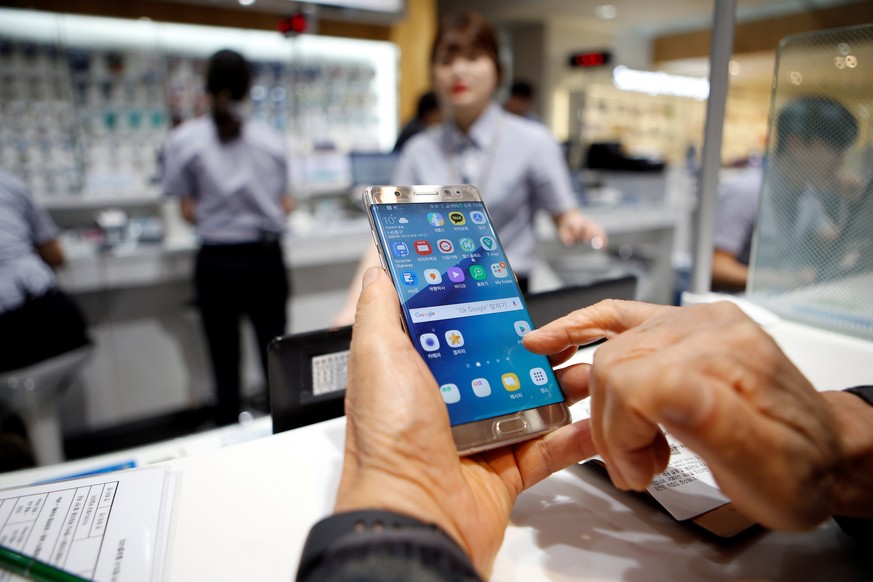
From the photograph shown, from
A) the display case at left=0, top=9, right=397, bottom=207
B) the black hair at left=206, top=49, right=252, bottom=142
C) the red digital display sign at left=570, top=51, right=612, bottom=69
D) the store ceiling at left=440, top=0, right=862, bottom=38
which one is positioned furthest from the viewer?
the store ceiling at left=440, top=0, right=862, bottom=38

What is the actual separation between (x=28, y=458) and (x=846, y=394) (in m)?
1.89

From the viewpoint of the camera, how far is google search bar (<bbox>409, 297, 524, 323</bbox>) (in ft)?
1.64

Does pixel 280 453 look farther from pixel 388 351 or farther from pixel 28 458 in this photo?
pixel 28 458

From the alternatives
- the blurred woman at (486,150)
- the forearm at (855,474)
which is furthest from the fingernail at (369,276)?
the blurred woman at (486,150)

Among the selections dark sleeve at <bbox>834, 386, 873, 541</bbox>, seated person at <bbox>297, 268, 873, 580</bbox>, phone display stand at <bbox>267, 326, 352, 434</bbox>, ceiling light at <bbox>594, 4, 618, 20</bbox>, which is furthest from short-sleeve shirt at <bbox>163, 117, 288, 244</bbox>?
ceiling light at <bbox>594, 4, 618, 20</bbox>

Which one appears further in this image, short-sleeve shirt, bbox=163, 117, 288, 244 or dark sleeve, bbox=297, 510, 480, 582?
short-sleeve shirt, bbox=163, 117, 288, 244

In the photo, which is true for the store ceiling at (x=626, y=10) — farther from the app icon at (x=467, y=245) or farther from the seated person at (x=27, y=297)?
the app icon at (x=467, y=245)

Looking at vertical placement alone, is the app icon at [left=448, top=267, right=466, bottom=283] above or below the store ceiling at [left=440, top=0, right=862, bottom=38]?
below

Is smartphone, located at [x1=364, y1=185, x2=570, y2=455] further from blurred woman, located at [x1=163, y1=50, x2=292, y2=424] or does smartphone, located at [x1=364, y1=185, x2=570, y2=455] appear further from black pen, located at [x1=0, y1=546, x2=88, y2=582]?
blurred woman, located at [x1=163, y1=50, x2=292, y2=424]

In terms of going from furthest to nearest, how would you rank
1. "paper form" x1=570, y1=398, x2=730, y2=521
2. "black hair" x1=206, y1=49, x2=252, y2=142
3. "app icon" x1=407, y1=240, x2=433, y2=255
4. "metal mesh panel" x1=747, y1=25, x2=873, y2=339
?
"black hair" x1=206, y1=49, x2=252, y2=142
"metal mesh panel" x1=747, y1=25, x2=873, y2=339
"app icon" x1=407, y1=240, x2=433, y2=255
"paper form" x1=570, y1=398, x2=730, y2=521

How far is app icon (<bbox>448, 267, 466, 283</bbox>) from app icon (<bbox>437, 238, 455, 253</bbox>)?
2 centimetres

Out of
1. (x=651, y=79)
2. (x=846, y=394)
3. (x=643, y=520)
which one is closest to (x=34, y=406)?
(x=643, y=520)

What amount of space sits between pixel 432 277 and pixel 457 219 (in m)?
0.09

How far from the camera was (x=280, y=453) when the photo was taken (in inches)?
20.5
